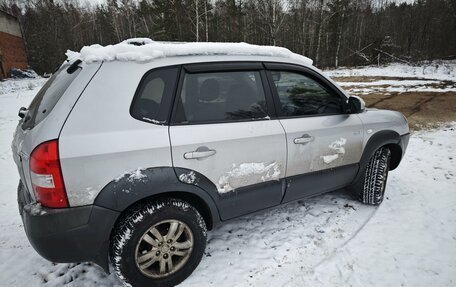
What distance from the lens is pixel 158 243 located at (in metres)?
2.17

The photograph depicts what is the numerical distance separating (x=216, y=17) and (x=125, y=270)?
3387 centimetres

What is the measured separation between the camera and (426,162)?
4871mm

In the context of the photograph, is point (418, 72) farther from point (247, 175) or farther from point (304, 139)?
point (247, 175)

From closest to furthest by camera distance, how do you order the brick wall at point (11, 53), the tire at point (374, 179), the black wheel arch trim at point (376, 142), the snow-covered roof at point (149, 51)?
1. the snow-covered roof at point (149, 51)
2. the black wheel arch trim at point (376, 142)
3. the tire at point (374, 179)
4. the brick wall at point (11, 53)

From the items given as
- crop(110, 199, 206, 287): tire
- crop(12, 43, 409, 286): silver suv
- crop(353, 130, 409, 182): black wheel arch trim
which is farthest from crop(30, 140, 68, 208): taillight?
crop(353, 130, 409, 182): black wheel arch trim

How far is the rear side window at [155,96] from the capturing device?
2.02m

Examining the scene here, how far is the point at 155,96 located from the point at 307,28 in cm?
3356

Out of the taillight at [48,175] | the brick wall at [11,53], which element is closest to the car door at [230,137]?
the taillight at [48,175]

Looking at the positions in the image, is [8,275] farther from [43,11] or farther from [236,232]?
[43,11]

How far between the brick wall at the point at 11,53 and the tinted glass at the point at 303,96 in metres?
29.2

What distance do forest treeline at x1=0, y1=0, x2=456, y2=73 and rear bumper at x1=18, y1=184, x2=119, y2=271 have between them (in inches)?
1073

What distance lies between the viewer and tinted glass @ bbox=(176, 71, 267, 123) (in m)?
2.21

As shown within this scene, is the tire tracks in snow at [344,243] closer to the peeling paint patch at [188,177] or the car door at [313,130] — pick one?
the car door at [313,130]

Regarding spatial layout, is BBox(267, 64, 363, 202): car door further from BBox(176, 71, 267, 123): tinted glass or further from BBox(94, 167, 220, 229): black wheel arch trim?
BBox(94, 167, 220, 229): black wheel arch trim
